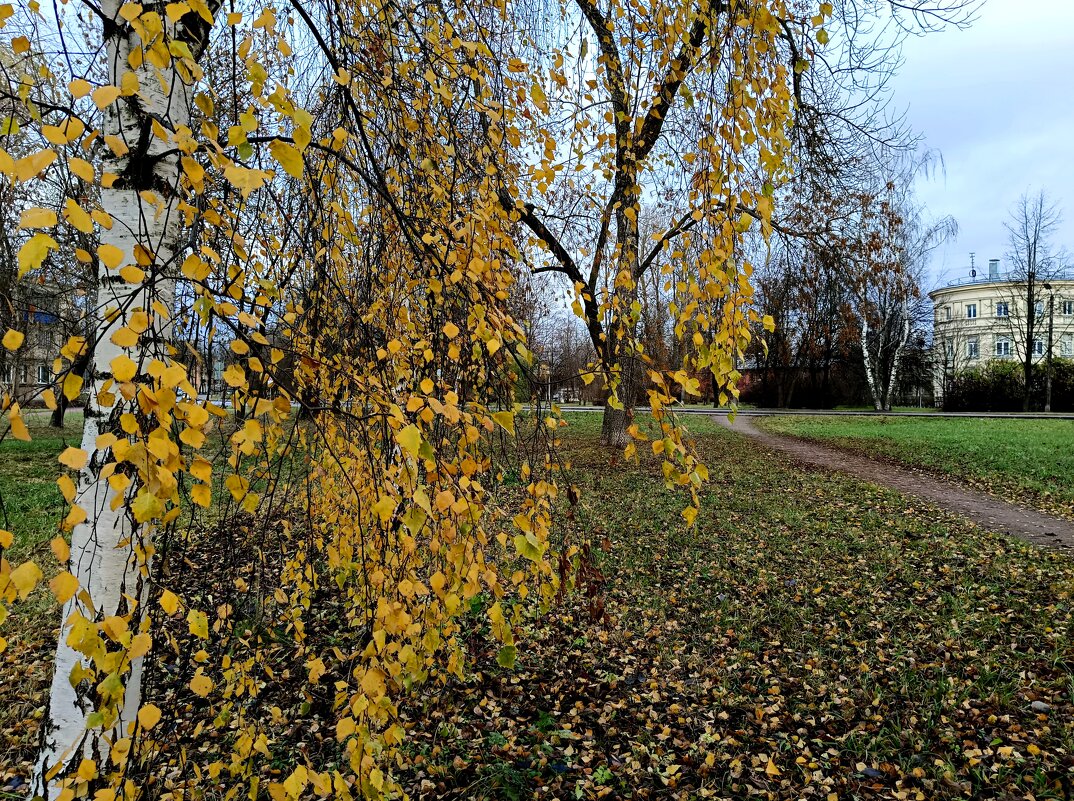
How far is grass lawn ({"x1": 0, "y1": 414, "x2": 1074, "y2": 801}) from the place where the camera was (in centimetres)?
278

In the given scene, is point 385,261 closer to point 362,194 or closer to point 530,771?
point 362,194

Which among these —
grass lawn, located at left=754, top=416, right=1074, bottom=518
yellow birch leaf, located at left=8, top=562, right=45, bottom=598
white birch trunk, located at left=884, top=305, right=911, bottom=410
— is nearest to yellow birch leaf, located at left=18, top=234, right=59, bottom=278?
yellow birch leaf, located at left=8, top=562, right=45, bottom=598

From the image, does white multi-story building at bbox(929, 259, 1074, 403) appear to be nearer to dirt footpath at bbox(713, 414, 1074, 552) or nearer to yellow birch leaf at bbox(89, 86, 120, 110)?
dirt footpath at bbox(713, 414, 1074, 552)

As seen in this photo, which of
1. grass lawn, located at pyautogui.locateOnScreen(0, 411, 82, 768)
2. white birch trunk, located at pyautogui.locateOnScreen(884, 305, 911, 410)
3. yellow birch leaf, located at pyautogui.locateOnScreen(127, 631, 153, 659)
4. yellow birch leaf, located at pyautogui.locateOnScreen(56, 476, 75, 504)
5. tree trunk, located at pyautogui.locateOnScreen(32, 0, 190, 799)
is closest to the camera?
yellow birch leaf, located at pyautogui.locateOnScreen(56, 476, 75, 504)

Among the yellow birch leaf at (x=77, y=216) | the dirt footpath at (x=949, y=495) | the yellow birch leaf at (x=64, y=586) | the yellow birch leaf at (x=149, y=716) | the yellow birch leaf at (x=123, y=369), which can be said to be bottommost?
the dirt footpath at (x=949, y=495)

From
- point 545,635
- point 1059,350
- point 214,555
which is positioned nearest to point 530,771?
point 545,635

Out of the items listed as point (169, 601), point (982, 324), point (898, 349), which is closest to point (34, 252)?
point (169, 601)

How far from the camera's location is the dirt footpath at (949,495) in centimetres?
618

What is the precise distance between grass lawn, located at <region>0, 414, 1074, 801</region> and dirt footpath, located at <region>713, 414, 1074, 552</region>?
72 centimetres

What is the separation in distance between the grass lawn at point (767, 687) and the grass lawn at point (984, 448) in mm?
3106

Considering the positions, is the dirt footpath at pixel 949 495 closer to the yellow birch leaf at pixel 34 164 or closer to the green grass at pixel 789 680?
the green grass at pixel 789 680

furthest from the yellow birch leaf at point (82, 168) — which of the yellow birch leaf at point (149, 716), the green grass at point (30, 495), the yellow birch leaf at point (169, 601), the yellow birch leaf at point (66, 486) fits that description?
the green grass at point (30, 495)

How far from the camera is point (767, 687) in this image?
3514 mm

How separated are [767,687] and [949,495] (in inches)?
250
